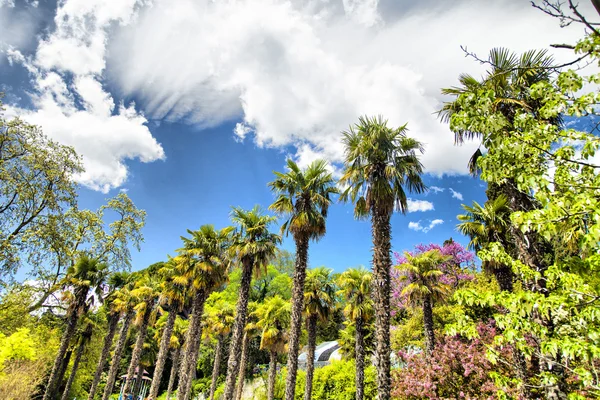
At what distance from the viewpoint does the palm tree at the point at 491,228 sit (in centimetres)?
1352

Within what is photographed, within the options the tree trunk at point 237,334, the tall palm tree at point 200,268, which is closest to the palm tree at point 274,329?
the tall palm tree at point 200,268

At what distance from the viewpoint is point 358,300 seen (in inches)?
743

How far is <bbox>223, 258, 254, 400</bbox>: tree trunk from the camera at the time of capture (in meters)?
14.8

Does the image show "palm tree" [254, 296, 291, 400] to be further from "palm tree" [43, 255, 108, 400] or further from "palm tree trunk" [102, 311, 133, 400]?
"palm tree" [43, 255, 108, 400]

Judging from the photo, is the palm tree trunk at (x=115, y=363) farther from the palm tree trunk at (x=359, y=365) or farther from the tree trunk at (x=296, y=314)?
the palm tree trunk at (x=359, y=365)

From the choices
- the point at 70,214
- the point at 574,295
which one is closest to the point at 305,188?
the point at 70,214

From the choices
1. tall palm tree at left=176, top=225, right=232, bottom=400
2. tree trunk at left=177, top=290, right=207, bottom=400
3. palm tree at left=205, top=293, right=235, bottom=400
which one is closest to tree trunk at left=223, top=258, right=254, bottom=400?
tall palm tree at left=176, top=225, right=232, bottom=400

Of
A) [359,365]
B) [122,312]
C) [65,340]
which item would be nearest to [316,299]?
[359,365]

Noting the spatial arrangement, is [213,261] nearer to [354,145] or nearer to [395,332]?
[354,145]

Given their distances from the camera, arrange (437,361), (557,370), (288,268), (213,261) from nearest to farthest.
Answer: (557,370) → (437,361) → (213,261) → (288,268)

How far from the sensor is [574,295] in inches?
153

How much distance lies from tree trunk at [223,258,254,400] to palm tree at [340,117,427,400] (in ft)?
23.1

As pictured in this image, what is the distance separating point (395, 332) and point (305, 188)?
14694 mm

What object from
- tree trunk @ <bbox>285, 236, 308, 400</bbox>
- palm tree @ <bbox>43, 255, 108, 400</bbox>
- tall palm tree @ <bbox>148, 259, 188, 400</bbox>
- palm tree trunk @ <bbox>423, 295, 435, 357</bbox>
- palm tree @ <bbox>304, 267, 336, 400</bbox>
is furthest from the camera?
tall palm tree @ <bbox>148, 259, 188, 400</bbox>
